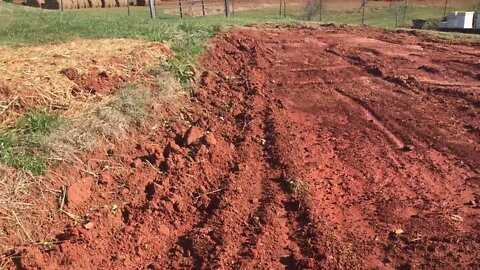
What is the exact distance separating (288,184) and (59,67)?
3.71m

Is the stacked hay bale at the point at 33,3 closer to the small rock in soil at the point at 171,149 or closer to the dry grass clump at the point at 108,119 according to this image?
the dry grass clump at the point at 108,119

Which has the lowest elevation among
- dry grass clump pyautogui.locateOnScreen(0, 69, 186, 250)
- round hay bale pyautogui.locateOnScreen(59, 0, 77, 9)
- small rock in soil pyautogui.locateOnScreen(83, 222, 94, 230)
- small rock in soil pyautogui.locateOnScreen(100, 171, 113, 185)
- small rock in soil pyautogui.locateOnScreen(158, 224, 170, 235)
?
small rock in soil pyautogui.locateOnScreen(158, 224, 170, 235)

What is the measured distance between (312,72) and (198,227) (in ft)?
21.8

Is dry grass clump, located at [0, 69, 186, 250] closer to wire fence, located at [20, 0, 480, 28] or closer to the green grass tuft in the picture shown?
the green grass tuft

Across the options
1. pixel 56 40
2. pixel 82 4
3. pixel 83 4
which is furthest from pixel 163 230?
pixel 83 4

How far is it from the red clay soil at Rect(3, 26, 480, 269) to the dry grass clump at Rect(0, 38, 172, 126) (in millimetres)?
951

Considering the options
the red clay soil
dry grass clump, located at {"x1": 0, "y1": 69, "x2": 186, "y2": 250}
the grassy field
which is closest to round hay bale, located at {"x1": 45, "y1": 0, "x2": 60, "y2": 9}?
the grassy field

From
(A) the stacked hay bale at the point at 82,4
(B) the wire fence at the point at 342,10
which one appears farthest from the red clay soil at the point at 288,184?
(A) the stacked hay bale at the point at 82,4

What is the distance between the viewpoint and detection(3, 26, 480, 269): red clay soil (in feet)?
14.1

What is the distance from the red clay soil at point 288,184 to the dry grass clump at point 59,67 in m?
0.95

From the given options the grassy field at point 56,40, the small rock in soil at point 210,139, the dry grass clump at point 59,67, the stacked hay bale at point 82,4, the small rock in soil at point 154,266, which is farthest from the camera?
the stacked hay bale at point 82,4

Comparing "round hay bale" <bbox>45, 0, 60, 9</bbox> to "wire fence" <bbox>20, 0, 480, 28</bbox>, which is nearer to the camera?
"wire fence" <bbox>20, 0, 480, 28</bbox>

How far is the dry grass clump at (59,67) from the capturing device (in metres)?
5.94

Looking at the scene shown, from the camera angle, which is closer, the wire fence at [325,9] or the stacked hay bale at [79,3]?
the wire fence at [325,9]
